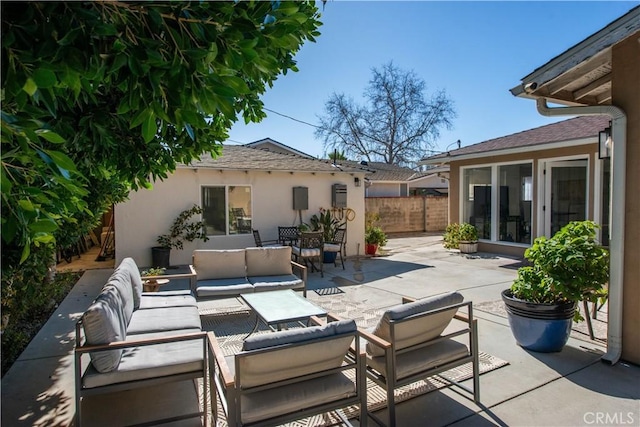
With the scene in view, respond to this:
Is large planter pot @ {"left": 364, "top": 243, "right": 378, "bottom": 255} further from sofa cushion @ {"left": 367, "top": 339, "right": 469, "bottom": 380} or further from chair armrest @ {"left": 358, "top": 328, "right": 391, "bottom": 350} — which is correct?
chair armrest @ {"left": 358, "top": 328, "right": 391, "bottom": 350}

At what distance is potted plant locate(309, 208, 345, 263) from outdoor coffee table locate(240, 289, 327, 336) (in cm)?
514

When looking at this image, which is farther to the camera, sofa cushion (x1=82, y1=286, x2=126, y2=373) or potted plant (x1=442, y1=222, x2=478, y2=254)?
potted plant (x1=442, y1=222, x2=478, y2=254)

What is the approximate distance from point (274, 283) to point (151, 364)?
2989 mm

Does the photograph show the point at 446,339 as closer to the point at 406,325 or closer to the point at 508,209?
the point at 406,325

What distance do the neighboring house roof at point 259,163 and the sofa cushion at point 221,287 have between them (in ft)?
15.7

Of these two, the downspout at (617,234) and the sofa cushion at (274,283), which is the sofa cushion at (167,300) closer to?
the sofa cushion at (274,283)

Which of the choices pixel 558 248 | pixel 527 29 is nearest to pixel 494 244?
pixel 527 29

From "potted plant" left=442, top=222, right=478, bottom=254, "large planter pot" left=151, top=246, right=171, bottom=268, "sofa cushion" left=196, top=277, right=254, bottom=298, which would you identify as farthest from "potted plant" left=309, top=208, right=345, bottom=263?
"sofa cushion" left=196, top=277, right=254, bottom=298

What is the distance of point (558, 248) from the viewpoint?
4.07 metres

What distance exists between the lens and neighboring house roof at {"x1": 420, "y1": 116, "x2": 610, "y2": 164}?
9305 mm

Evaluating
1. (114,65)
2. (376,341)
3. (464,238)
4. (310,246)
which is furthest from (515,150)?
(114,65)

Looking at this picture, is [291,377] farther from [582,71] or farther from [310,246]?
[310,246]

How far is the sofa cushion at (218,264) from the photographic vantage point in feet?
19.2

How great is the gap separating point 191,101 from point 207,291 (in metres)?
4.42
